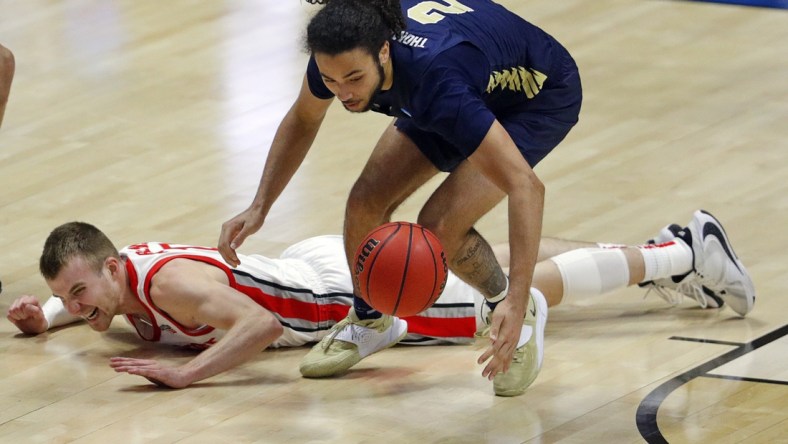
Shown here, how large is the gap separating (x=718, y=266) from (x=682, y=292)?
236mm

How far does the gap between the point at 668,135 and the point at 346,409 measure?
3.61 meters

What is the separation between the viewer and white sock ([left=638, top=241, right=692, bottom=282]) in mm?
6078

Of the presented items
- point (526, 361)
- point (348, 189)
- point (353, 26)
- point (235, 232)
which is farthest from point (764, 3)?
point (353, 26)

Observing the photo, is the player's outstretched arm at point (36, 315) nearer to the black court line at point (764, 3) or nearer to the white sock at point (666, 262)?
the white sock at point (666, 262)

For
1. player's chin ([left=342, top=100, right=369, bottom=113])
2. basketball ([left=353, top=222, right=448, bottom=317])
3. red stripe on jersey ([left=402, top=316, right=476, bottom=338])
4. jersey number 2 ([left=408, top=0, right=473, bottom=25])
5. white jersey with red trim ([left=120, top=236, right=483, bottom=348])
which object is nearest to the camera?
player's chin ([left=342, top=100, right=369, bottom=113])

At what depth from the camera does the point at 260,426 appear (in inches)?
202

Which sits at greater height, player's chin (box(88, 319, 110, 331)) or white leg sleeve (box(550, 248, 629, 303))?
player's chin (box(88, 319, 110, 331))

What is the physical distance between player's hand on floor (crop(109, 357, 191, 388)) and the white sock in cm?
197

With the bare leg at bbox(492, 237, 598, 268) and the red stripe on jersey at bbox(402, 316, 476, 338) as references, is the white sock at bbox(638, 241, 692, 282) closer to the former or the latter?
the bare leg at bbox(492, 237, 598, 268)

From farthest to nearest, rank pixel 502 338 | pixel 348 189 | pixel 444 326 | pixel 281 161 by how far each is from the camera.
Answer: pixel 348 189, pixel 444 326, pixel 281 161, pixel 502 338

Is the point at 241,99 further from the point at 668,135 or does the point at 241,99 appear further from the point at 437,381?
the point at 437,381

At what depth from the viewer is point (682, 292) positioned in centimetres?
618

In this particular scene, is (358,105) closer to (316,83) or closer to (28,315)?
(316,83)

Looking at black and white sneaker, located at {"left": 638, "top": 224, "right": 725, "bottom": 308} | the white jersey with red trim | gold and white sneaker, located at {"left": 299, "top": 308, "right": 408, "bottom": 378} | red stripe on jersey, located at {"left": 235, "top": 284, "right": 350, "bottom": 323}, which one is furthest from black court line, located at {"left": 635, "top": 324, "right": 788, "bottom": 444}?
red stripe on jersey, located at {"left": 235, "top": 284, "right": 350, "bottom": 323}
